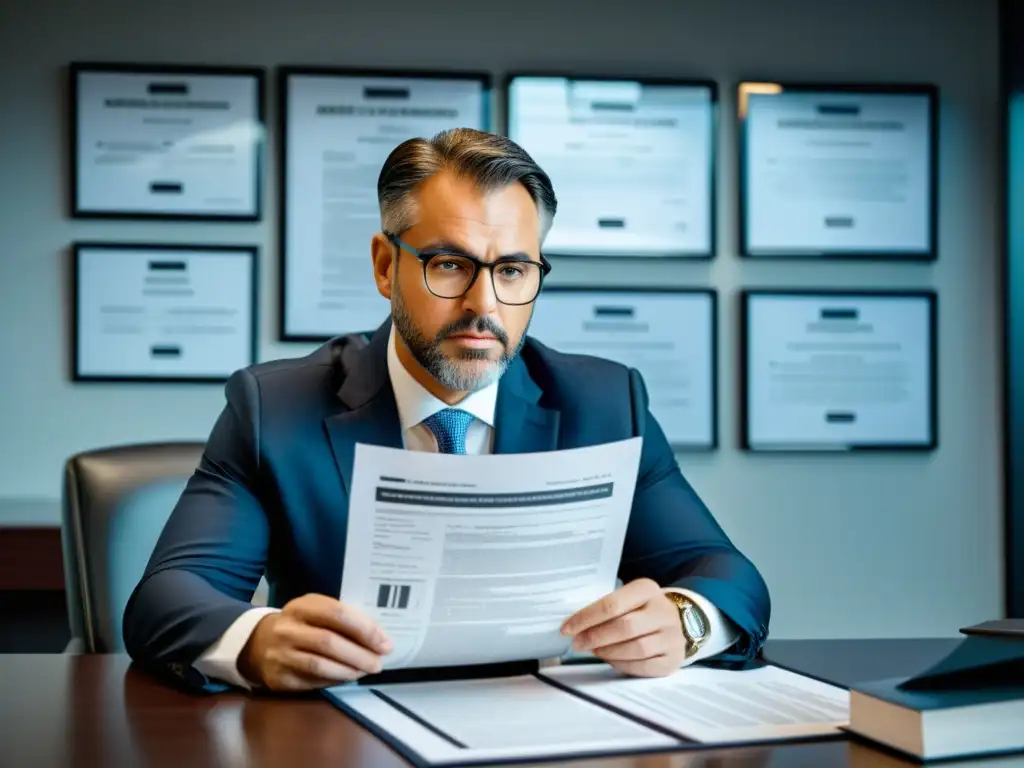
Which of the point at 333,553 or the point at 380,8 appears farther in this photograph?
the point at 380,8

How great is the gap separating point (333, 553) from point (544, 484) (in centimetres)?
56

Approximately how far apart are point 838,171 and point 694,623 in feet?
7.79

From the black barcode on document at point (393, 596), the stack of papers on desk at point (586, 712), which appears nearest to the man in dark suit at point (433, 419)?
the stack of papers on desk at point (586, 712)

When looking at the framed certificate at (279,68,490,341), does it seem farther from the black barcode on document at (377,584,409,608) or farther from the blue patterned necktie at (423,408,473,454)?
the black barcode on document at (377,584,409,608)

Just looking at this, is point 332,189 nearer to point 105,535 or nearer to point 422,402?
point 105,535

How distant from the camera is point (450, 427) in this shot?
171cm

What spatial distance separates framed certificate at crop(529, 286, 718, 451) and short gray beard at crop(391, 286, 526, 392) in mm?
1641

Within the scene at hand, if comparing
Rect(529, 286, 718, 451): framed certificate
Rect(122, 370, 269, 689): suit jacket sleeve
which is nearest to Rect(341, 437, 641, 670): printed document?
Rect(122, 370, 269, 689): suit jacket sleeve

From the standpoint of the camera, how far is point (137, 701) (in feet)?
4.01

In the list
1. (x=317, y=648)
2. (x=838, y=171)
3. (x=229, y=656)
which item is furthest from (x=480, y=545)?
(x=838, y=171)

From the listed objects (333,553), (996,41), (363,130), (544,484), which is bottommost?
(333,553)

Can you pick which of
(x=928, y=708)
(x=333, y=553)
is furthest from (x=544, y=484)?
(x=333, y=553)

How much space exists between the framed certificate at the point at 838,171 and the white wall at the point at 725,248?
0.21 feet

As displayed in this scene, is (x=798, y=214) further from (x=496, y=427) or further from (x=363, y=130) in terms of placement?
(x=496, y=427)
